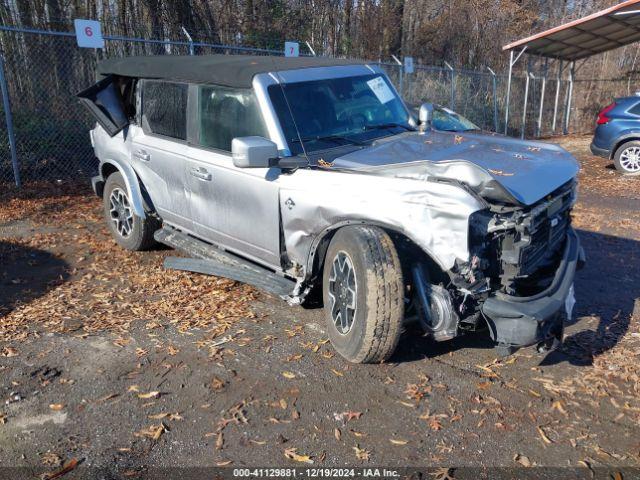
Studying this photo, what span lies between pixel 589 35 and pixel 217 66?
51.5 ft

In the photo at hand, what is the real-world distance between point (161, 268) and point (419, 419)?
3.57 m

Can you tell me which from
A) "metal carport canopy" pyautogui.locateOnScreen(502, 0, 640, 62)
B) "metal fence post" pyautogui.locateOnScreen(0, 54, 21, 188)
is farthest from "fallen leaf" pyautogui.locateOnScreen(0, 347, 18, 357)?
"metal carport canopy" pyautogui.locateOnScreen(502, 0, 640, 62)

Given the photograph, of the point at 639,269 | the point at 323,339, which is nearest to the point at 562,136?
the point at 639,269

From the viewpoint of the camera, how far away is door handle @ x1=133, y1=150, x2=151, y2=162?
587 centimetres

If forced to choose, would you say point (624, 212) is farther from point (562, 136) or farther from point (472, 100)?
point (562, 136)

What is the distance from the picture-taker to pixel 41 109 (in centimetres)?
1069

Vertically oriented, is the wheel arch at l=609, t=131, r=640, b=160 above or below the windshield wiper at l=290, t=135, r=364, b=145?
below

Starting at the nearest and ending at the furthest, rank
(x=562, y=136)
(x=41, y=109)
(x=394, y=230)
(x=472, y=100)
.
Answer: (x=394, y=230), (x=41, y=109), (x=472, y=100), (x=562, y=136)

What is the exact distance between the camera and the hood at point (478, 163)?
3490 mm

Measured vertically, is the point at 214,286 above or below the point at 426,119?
below

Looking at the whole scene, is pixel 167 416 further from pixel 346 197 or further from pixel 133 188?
pixel 133 188

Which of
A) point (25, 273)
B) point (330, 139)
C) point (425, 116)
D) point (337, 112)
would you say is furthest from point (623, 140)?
point (25, 273)

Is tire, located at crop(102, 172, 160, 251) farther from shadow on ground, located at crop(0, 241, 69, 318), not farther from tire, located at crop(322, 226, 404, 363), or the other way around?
tire, located at crop(322, 226, 404, 363)

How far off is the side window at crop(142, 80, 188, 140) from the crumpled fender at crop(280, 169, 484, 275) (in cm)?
172
